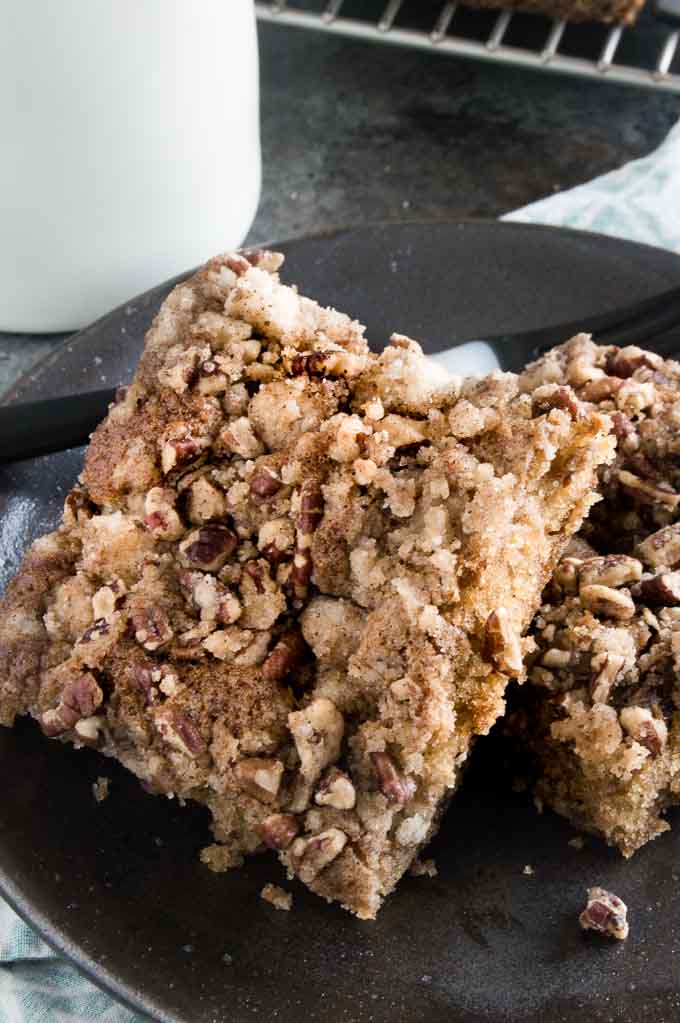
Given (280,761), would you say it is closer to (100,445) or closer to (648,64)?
(100,445)

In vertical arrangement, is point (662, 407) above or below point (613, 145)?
above

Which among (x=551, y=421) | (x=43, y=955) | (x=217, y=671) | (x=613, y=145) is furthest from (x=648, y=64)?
(x=43, y=955)

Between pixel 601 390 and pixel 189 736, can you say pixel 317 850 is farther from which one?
pixel 601 390

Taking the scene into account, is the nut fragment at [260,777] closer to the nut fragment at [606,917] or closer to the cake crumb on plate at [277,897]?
the cake crumb on plate at [277,897]

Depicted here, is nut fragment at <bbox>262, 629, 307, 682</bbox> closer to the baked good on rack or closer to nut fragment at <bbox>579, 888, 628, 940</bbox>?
nut fragment at <bbox>579, 888, 628, 940</bbox>

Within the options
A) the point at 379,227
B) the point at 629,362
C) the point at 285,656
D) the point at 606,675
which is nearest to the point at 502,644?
the point at 606,675

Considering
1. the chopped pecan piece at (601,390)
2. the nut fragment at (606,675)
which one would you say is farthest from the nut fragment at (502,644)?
the chopped pecan piece at (601,390)

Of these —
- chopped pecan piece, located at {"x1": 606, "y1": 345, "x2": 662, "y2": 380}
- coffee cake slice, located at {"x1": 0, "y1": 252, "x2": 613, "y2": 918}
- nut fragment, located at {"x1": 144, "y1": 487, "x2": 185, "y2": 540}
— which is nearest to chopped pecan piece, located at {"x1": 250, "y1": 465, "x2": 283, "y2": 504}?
coffee cake slice, located at {"x1": 0, "y1": 252, "x2": 613, "y2": 918}
